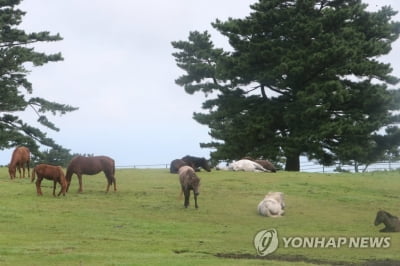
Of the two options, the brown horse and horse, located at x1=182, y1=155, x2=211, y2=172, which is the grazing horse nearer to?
the brown horse

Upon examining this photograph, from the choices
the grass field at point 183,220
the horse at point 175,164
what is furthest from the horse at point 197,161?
the grass field at point 183,220

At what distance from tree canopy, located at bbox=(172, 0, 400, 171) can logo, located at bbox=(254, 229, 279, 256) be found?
72.0ft

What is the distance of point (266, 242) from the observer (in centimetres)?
1533

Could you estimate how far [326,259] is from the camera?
13.8 m

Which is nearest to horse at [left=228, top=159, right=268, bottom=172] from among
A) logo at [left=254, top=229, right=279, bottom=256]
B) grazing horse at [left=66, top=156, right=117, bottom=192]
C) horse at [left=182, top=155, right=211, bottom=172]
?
horse at [left=182, top=155, right=211, bottom=172]

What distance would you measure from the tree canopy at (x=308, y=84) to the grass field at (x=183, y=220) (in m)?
9.82

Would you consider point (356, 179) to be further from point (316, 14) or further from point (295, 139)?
point (316, 14)

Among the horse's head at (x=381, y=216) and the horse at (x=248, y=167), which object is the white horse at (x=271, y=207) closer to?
the horse's head at (x=381, y=216)

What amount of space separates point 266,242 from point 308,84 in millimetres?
26653

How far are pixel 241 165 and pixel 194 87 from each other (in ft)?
54.9

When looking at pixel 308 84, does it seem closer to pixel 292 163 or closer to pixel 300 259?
pixel 292 163

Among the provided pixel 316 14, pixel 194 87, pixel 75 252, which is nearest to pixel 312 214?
pixel 75 252

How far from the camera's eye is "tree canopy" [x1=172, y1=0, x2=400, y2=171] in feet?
128

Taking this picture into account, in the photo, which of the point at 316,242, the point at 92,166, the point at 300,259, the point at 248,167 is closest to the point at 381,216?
the point at 316,242
